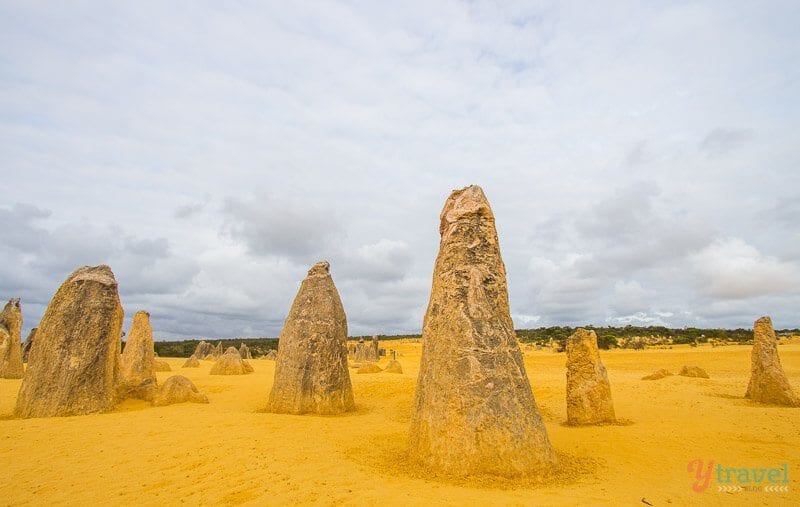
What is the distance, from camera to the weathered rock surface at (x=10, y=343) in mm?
16547

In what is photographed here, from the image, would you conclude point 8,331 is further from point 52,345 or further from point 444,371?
point 444,371

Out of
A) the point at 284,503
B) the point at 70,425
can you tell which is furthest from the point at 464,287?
the point at 70,425

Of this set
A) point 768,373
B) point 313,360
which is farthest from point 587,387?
point 313,360

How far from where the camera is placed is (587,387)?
8.88 m

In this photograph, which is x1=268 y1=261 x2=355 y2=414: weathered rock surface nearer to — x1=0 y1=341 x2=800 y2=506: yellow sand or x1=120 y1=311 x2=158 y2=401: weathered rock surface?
x1=0 y1=341 x2=800 y2=506: yellow sand

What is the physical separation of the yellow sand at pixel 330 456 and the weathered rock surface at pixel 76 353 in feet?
1.59

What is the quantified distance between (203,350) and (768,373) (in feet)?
114

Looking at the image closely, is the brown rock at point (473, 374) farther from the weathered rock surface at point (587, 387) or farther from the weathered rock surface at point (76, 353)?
the weathered rock surface at point (76, 353)

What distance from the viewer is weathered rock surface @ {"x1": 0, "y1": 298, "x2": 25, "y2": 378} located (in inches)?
651

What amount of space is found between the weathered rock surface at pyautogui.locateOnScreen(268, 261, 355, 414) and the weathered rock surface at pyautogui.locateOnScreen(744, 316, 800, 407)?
949cm

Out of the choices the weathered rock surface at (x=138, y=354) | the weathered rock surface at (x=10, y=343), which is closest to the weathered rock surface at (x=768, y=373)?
the weathered rock surface at (x=138, y=354)

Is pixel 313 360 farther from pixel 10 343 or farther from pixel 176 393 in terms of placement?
pixel 10 343

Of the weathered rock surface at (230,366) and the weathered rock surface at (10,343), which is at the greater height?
the weathered rock surface at (10,343)

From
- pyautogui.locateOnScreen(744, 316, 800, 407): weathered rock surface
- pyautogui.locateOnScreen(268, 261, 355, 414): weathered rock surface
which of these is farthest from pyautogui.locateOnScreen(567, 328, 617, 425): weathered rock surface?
pyautogui.locateOnScreen(268, 261, 355, 414): weathered rock surface
